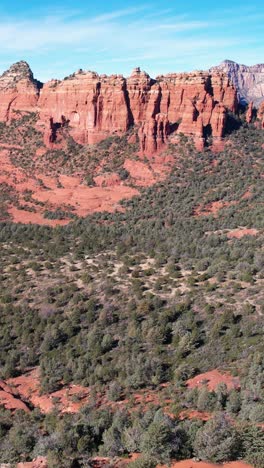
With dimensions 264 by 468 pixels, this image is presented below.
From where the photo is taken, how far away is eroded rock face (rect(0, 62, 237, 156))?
237 ft

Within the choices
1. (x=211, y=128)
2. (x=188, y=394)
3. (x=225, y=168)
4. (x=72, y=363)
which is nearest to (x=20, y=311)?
(x=72, y=363)

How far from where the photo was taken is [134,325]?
32.3 m

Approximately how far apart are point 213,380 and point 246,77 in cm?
19146

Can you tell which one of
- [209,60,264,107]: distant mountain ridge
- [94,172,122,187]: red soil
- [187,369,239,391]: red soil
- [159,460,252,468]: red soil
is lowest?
[187,369,239,391]: red soil

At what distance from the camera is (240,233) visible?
51.2m

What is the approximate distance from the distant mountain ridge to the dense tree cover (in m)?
141

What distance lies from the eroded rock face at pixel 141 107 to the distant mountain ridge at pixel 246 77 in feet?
404

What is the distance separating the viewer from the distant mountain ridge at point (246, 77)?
190 meters

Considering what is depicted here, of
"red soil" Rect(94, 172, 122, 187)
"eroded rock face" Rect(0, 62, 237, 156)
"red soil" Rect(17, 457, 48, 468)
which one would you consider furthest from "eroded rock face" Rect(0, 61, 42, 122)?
"red soil" Rect(17, 457, 48, 468)

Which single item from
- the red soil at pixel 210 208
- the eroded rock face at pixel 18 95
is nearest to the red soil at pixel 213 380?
the red soil at pixel 210 208

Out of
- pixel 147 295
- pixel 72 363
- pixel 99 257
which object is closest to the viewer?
pixel 72 363

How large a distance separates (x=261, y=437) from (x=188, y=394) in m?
5.61

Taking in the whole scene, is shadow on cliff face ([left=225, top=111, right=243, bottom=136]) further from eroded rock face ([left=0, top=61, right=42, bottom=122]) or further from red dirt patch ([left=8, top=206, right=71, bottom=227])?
eroded rock face ([left=0, top=61, right=42, bottom=122])

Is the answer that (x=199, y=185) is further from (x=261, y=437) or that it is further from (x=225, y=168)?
(x=261, y=437)
